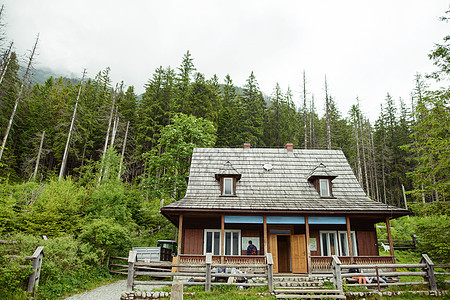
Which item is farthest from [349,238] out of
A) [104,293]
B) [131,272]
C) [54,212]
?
[54,212]

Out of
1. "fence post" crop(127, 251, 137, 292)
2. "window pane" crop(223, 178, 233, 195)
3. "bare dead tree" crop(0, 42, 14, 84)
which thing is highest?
"bare dead tree" crop(0, 42, 14, 84)

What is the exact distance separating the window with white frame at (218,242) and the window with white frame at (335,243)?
472cm

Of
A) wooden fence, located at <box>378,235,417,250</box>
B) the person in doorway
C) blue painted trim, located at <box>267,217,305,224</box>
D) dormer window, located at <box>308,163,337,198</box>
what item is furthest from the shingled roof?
wooden fence, located at <box>378,235,417,250</box>

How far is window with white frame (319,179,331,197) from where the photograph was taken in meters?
16.7

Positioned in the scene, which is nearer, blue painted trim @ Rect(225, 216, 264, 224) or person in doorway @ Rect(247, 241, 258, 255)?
blue painted trim @ Rect(225, 216, 264, 224)

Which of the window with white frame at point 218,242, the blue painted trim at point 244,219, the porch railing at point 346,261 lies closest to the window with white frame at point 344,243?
the porch railing at point 346,261

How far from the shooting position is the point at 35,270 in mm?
10398

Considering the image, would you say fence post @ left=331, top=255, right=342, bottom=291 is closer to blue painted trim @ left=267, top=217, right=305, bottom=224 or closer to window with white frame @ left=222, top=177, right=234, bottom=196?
blue painted trim @ left=267, top=217, right=305, bottom=224

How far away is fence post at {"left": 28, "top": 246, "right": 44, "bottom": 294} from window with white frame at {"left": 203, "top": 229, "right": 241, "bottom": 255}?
772 cm

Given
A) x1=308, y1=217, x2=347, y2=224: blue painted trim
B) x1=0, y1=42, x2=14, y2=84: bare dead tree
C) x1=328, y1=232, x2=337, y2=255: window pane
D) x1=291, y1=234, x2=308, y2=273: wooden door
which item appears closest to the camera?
x1=308, y1=217, x2=347, y2=224: blue painted trim

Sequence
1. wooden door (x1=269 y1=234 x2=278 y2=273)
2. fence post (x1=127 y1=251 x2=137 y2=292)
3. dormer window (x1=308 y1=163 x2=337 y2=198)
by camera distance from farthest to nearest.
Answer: dormer window (x1=308 y1=163 x2=337 y2=198) → wooden door (x1=269 y1=234 x2=278 y2=273) → fence post (x1=127 y1=251 x2=137 y2=292)

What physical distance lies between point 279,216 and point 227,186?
3472 millimetres

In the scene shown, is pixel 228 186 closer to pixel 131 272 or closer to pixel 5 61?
pixel 131 272

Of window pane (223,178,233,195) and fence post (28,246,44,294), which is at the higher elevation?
window pane (223,178,233,195)
